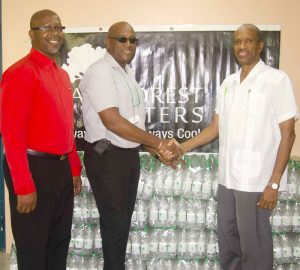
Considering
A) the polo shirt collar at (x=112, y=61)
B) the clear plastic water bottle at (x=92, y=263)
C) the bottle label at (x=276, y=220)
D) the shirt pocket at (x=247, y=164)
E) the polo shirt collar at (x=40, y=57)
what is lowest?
the clear plastic water bottle at (x=92, y=263)

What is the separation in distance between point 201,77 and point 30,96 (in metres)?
1.85

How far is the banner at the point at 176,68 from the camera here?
3184 mm

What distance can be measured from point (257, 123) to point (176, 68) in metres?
1.37

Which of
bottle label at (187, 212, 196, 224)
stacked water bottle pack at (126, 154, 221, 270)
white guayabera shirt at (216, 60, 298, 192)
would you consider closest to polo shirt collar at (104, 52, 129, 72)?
white guayabera shirt at (216, 60, 298, 192)

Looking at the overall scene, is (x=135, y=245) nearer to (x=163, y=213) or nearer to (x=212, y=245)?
(x=163, y=213)

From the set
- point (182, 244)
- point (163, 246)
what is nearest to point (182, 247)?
point (182, 244)

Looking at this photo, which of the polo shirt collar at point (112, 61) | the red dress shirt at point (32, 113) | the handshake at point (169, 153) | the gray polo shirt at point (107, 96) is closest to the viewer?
the red dress shirt at point (32, 113)

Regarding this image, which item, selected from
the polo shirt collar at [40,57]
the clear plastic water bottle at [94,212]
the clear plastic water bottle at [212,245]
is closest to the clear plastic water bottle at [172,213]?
the clear plastic water bottle at [212,245]

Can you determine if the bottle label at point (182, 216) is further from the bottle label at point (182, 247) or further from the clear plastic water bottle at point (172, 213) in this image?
the bottle label at point (182, 247)

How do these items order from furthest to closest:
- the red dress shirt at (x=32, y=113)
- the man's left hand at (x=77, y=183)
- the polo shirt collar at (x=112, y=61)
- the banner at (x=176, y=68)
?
the banner at (x=176, y=68) → the man's left hand at (x=77, y=183) → the polo shirt collar at (x=112, y=61) → the red dress shirt at (x=32, y=113)

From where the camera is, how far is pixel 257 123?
6.63 ft

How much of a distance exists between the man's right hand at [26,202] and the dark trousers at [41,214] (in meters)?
0.07

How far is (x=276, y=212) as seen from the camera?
2654mm

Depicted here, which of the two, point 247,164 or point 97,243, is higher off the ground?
point 247,164
